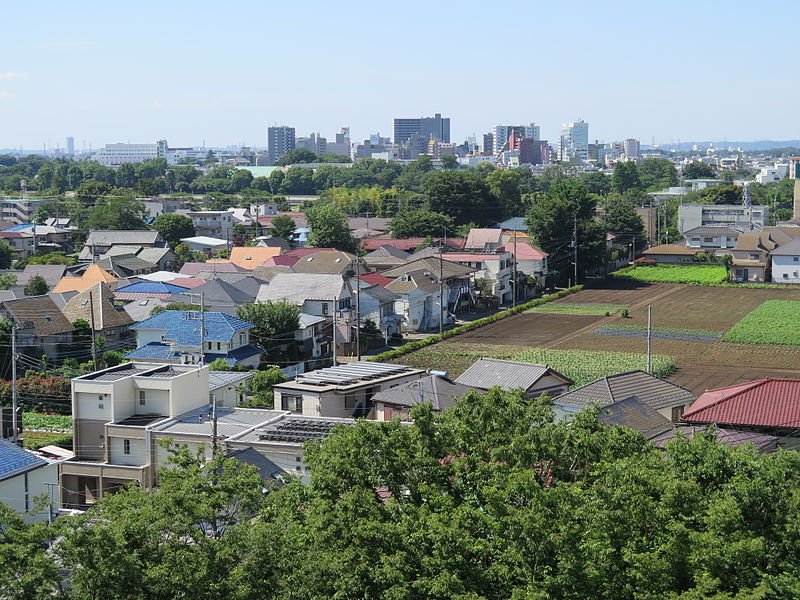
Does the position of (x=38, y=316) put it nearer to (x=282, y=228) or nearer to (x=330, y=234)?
(x=330, y=234)

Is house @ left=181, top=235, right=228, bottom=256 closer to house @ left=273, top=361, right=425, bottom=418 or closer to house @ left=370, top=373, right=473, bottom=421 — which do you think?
house @ left=273, top=361, right=425, bottom=418

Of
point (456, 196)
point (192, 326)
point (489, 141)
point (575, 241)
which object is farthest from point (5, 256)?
point (489, 141)

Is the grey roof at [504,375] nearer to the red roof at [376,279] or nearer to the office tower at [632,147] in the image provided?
the red roof at [376,279]

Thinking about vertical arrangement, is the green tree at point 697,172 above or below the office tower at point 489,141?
below

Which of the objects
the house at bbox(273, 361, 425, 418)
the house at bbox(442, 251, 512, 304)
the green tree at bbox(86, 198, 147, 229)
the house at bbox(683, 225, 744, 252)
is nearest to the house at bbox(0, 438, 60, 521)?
the house at bbox(273, 361, 425, 418)

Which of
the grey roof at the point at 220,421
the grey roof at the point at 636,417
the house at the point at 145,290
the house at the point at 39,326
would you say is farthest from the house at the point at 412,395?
the house at the point at 145,290
